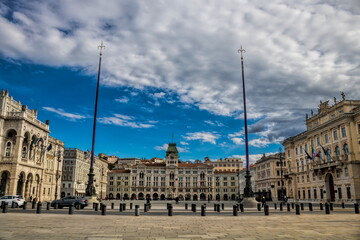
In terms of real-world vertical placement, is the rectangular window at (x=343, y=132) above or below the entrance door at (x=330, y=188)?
above

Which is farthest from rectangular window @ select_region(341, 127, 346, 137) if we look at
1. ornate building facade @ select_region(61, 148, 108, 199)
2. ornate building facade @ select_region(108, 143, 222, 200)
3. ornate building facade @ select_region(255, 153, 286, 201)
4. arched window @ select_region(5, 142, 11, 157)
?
ornate building facade @ select_region(108, 143, 222, 200)

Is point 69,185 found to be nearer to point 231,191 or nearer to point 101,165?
point 101,165

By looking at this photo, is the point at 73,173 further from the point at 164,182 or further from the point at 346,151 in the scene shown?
the point at 346,151

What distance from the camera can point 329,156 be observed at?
58.8m

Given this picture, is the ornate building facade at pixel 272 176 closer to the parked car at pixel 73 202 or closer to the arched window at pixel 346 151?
the arched window at pixel 346 151

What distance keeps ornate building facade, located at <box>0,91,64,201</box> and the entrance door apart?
52407mm

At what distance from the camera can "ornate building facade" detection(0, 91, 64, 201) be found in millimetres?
51625

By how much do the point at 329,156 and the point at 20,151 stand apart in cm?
5835

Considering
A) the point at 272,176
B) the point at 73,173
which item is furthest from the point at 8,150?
the point at 272,176

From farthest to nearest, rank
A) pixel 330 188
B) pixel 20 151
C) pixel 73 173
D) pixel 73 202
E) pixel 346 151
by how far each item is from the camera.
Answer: pixel 73 173
pixel 330 188
pixel 346 151
pixel 20 151
pixel 73 202

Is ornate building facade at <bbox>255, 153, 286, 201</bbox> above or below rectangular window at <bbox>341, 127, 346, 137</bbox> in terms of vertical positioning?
below

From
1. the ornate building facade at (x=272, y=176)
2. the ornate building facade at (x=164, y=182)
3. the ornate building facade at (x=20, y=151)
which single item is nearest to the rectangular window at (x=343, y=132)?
the ornate building facade at (x=272, y=176)

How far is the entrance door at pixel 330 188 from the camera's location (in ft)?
200

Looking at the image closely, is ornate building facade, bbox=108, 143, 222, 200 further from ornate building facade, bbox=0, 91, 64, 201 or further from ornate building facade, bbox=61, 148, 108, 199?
ornate building facade, bbox=0, 91, 64, 201
